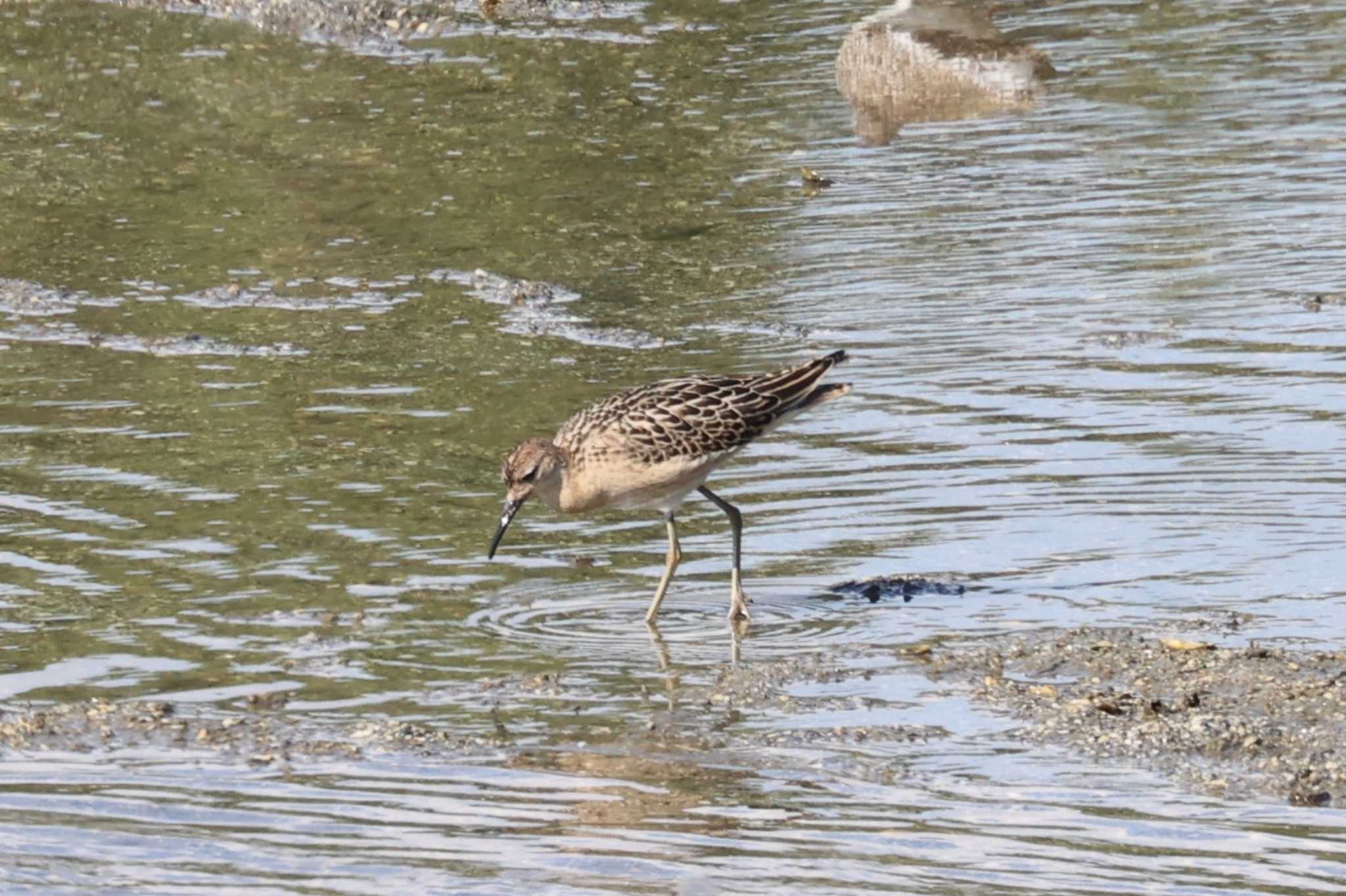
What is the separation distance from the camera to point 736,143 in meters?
17.5

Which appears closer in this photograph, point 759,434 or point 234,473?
point 759,434

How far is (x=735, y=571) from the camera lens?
950 centimetres

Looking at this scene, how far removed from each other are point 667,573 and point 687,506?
1774 millimetres

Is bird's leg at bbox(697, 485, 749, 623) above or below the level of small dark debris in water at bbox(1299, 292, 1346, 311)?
below

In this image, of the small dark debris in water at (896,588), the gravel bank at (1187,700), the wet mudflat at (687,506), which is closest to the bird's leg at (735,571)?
the wet mudflat at (687,506)

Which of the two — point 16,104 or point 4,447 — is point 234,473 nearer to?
point 4,447

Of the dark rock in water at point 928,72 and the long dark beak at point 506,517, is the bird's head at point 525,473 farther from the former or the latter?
the dark rock in water at point 928,72

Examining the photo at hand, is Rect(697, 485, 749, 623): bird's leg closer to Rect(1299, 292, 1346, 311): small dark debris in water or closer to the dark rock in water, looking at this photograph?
Rect(1299, 292, 1346, 311): small dark debris in water

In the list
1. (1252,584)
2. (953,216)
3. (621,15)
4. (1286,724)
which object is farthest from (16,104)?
(1286,724)

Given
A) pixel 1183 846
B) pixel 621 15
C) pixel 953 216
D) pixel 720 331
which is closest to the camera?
pixel 1183 846

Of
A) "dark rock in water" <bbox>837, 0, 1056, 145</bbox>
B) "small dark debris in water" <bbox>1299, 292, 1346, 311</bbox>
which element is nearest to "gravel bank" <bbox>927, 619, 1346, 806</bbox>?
"small dark debris in water" <bbox>1299, 292, 1346, 311</bbox>

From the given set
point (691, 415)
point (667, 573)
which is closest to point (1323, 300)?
point (691, 415)

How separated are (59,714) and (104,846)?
1306 mm

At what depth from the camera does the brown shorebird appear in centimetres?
968
